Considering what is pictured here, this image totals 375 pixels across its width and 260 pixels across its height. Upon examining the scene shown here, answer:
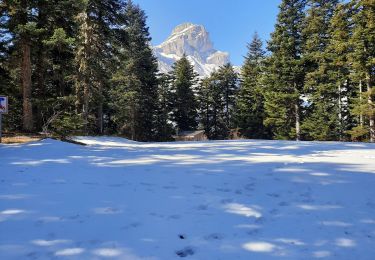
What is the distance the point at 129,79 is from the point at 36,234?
3225cm

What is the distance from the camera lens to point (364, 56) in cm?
2478

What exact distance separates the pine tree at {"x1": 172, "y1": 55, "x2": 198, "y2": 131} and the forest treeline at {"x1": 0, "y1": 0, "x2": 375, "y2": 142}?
6.3 inches

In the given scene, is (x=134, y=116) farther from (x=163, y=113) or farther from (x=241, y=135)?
(x=241, y=135)

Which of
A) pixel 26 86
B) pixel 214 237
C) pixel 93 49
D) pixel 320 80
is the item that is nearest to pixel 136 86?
pixel 93 49

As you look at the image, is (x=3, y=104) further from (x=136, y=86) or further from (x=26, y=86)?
(x=136, y=86)

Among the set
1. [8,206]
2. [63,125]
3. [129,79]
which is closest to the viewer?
[8,206]

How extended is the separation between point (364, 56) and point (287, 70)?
27.4ft

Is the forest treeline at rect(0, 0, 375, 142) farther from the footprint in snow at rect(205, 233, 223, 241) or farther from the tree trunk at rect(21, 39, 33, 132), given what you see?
the footprint in snow at rect(205, 233, 223, 241)

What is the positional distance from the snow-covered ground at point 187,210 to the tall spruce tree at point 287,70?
1030 inches

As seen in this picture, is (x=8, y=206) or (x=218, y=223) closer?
(x=218, y=223)

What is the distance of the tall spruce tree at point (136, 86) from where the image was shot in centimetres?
3434

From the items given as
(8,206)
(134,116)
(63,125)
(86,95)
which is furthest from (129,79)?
(8,206)

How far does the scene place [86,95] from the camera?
70.5 feet

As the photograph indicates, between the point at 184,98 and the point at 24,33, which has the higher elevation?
the point at 184,98
